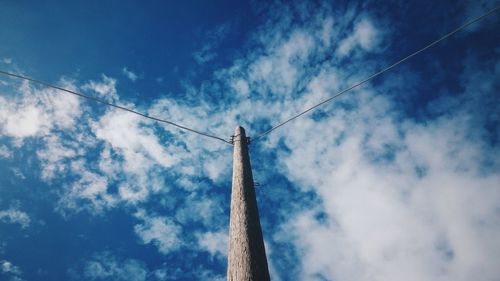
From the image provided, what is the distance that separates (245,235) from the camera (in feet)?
10.3

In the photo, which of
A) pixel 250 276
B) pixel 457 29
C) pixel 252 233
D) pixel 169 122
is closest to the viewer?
pixel 250 276

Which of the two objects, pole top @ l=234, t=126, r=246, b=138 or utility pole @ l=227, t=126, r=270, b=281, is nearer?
utility pole @ l=227, t=126, r=270, b=281

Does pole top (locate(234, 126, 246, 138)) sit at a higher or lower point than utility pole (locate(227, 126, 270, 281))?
higher

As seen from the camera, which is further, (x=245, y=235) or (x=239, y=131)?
(x=239, y=131)

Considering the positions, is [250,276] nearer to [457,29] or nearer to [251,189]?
[251,189]

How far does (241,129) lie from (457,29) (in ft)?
16.6

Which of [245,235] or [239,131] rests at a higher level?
[239,131]

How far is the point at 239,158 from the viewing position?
4637 mm

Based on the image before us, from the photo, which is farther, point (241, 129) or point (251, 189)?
point (241, 129)

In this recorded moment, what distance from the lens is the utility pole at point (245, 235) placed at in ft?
9.21

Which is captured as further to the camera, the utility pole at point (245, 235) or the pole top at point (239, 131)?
the pole top at point (239, 131)

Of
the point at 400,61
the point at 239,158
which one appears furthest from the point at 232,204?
the point at 400,61

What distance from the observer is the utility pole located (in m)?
2.81

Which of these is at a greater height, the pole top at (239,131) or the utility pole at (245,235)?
the pole top at (239,131)
